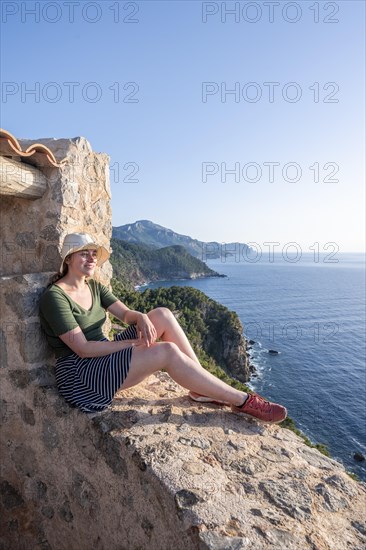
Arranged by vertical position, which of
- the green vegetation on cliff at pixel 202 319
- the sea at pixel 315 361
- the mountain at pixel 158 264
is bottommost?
the sea at pixel 315 361

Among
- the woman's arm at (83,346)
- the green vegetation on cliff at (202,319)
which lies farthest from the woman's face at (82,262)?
the green vegetation on cliff at (202,319)

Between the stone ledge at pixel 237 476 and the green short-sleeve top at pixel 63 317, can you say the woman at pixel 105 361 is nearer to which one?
the green short-sleeve top at pixel 63 317

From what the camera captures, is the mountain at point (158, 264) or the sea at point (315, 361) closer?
the sea at point (315, 361)

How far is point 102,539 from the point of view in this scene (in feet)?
7.28

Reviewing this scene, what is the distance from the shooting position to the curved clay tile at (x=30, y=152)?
2428mm

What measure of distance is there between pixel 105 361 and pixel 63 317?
423mm

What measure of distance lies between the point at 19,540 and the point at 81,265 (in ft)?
6.68

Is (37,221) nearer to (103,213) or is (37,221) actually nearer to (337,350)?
(103,213)

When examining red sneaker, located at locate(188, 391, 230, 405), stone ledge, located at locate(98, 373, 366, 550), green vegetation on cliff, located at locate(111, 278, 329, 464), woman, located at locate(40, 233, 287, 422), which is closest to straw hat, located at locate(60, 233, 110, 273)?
woman, located at locate(40, 233, 287, 422)

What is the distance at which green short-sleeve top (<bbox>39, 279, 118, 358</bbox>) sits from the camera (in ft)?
8.30

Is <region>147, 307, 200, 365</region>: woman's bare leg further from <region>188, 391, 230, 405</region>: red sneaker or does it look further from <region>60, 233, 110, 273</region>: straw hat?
<region>60, 233, 110, 273</region>: straw hat

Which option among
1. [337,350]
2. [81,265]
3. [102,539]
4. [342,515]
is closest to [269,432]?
[342,515]

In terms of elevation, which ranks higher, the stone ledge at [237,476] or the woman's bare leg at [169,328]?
the woman's bare leg at [169,328]

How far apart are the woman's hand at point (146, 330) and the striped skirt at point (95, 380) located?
217mm
